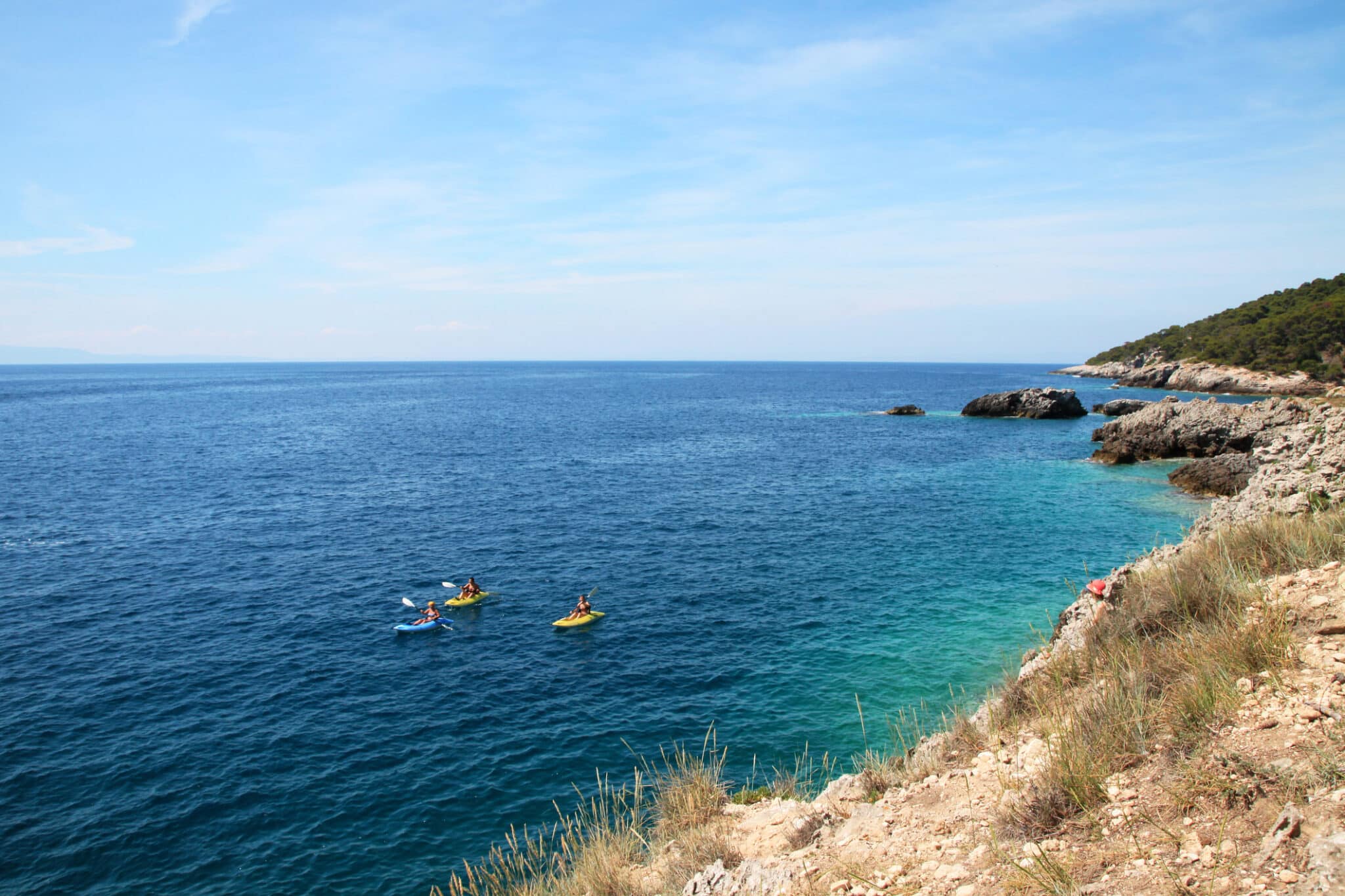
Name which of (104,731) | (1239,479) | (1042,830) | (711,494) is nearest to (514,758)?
(104,731)

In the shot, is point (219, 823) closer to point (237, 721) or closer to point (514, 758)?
point (237, 721)

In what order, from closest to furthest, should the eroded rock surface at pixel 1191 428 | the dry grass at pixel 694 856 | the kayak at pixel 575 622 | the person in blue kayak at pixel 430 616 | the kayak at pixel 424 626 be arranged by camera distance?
the dry grass at pixel 694 856, the kayak at pixel 424 626, the kayak at pixel 575 622, the person in blue kayak at pixel 430 616, the eroded rock surface at pixel 1191 428

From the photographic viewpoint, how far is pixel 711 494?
185 ft

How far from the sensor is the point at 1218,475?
5059 cm

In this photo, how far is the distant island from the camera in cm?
10188

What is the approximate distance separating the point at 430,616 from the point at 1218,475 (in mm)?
51573

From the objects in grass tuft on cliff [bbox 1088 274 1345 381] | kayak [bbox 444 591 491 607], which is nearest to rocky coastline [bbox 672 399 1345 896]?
kayak [bbox 444 591 491 607]

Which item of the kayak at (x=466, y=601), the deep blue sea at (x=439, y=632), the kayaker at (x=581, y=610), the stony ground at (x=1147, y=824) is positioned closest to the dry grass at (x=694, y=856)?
the stony ground at (x=1147, y=824)

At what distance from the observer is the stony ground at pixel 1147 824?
6.44 m

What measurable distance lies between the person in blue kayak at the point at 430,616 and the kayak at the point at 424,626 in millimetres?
55

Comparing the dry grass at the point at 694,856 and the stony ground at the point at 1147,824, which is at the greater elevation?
the stony ground at the point at 1147,824

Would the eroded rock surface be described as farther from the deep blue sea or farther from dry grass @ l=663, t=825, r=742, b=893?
dry grass @ l=663, t=825, r=742, b=893

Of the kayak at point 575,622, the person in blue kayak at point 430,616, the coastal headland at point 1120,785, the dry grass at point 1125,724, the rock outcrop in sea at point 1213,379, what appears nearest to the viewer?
the coastal headland at point 1120,785

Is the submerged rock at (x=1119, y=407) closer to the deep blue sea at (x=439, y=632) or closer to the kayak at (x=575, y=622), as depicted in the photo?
the deep blue sea at (x=439, y=632)
